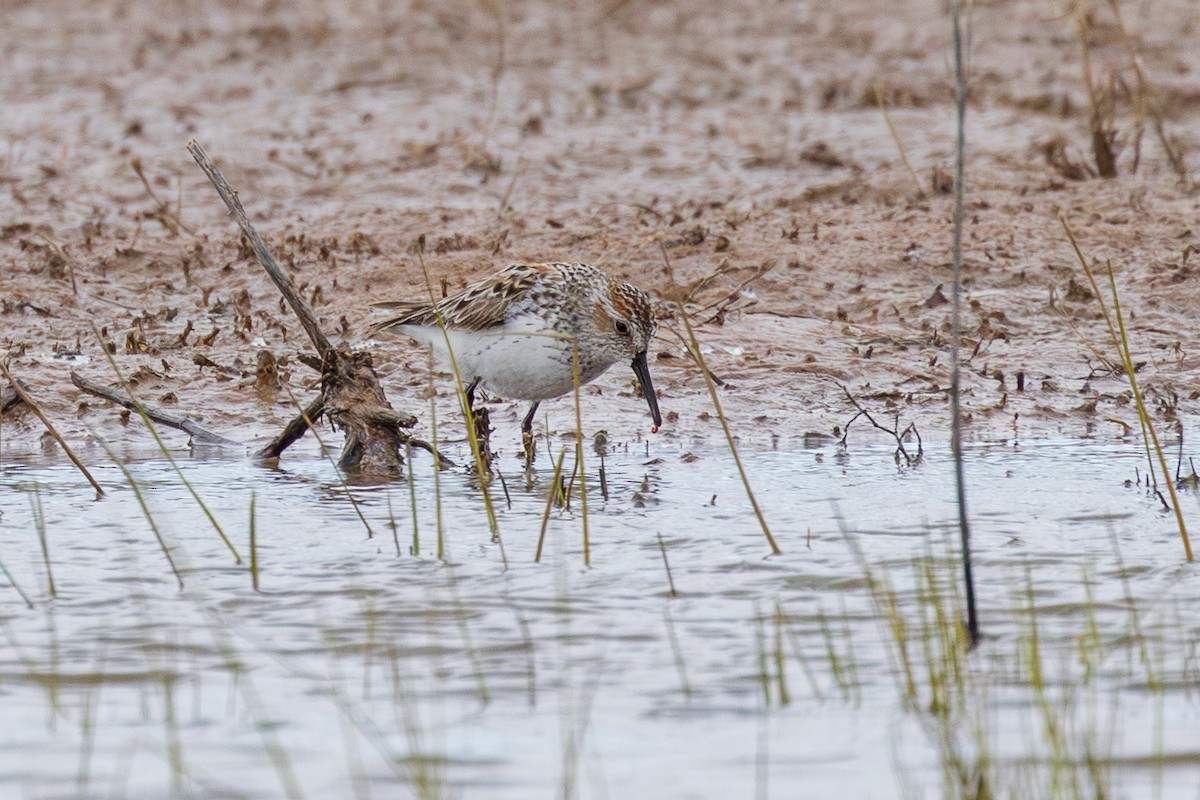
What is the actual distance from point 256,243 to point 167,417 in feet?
3.71

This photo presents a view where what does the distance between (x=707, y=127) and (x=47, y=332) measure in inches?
222

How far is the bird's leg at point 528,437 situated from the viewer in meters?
7.16

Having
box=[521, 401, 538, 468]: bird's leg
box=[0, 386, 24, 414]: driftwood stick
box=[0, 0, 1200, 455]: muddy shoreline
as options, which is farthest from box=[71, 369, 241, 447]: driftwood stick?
box=[521, 401, 538, 468]: bird's leg

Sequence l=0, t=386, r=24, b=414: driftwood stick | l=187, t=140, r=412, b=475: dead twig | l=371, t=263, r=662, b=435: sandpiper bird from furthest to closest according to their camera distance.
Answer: l=371, t=263, r=662, b=435: sandpiper bird
l=187, t=140, r=412, b=475: dead twig
l=0, t=386, r=24, b=414: driftwood stick

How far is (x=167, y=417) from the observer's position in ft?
23.7

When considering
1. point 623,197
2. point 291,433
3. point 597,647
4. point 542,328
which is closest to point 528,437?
point 542,328

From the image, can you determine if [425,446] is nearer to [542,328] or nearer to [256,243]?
[542,328]

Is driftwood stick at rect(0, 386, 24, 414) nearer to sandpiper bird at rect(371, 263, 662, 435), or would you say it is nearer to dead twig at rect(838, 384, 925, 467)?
sandpiper bird at rect(371, 263, 662, 435)

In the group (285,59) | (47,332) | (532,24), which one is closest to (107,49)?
(285,59)

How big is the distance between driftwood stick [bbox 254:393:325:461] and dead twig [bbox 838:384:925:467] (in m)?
2.17

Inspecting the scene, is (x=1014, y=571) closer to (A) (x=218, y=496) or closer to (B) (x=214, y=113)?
(A) (x=218, y=496)

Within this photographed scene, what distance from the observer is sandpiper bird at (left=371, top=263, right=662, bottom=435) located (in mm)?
7109

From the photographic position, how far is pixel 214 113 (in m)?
13.5

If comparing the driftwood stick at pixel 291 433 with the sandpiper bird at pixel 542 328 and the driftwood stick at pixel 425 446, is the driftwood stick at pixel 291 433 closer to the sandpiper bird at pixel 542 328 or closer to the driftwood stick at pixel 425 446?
the driftwood stick at pixel 425 446
